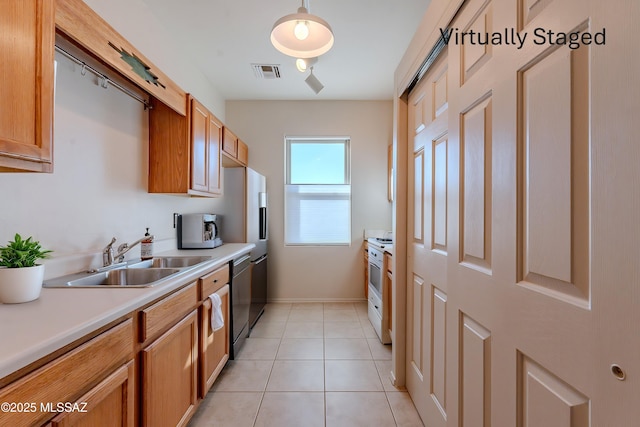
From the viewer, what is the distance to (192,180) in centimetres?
229

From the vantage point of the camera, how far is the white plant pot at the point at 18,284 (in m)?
1.00

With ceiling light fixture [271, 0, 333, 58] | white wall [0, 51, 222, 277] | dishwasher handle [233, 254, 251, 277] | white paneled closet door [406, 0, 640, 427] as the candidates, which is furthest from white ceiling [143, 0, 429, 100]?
dishwasher handle [233, 254, 251, 277]

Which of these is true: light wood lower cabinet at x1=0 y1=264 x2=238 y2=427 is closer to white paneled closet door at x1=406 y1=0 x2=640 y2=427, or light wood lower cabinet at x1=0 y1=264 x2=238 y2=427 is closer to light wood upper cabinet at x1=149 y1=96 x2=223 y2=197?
light wood upper cabinet at x1=149 y1=96 x2=223 y2=197

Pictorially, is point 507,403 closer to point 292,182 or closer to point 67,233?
point 67,233

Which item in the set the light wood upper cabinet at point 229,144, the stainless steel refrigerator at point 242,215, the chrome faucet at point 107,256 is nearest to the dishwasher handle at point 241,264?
the stainless steel refrigerator at point 242,215

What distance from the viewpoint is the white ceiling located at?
7.37 ft

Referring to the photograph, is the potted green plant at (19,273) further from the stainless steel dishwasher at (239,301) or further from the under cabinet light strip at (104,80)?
the stainless steel dishwasher at (239,301)

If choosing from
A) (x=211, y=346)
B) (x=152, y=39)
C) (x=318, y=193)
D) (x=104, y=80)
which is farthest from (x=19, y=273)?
(x=318, y=193)

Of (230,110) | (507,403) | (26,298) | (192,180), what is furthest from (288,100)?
(507,403)

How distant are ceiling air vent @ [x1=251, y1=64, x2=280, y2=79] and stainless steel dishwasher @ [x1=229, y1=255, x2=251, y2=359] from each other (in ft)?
6.69

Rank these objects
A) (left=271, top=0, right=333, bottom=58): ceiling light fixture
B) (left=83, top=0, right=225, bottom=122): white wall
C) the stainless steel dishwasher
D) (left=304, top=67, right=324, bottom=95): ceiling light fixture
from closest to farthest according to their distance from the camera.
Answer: (left=271, top=0, right=333, bottom=58): ceiling light fixture, (left=83, top=0, right=225, bottom=122): white wall, the stainless steel dishwasher, (left=304, top=67, right=324, bottom=95): ceiling light fixture

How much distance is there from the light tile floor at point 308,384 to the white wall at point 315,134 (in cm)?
90

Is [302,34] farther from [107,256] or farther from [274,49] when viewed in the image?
[107,256]

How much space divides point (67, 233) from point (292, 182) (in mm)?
2801
